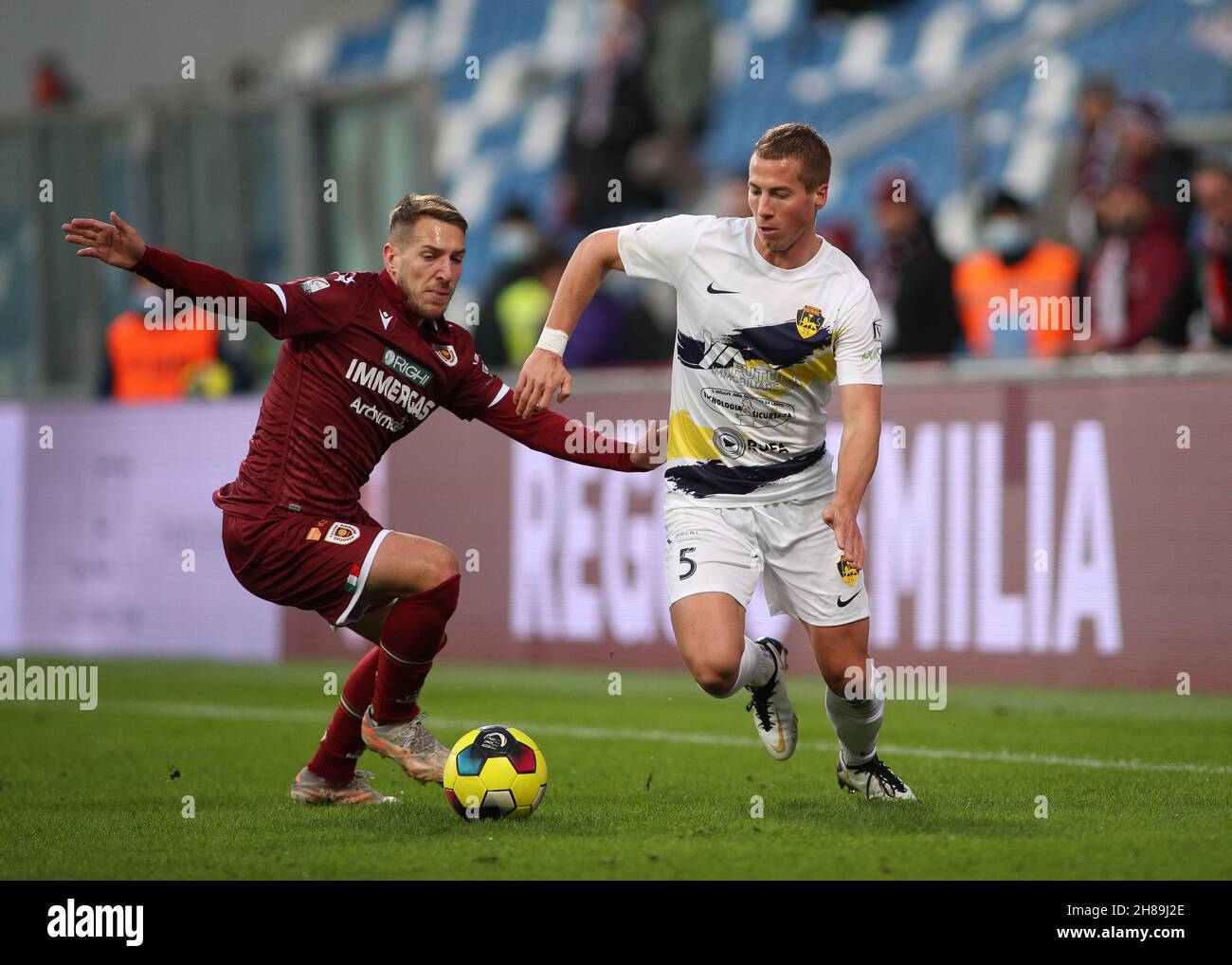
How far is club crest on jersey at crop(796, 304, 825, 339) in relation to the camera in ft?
20.9

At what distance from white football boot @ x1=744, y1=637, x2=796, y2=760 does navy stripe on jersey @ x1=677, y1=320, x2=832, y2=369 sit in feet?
3.55

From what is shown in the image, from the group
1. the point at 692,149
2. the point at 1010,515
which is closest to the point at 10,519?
the point at 692,149

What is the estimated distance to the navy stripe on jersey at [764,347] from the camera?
6402 millimetres

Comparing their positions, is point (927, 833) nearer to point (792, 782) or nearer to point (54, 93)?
point (792, 782)

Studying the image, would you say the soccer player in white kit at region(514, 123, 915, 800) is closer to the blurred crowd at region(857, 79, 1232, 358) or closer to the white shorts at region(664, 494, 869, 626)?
the white shorts at region(664, 494, 869, 626)

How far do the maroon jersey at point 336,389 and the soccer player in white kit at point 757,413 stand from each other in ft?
1.84

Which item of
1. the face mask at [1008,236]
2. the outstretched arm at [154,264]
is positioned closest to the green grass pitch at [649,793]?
the outstretched arm at [154,264]

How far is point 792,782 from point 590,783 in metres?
0.78
